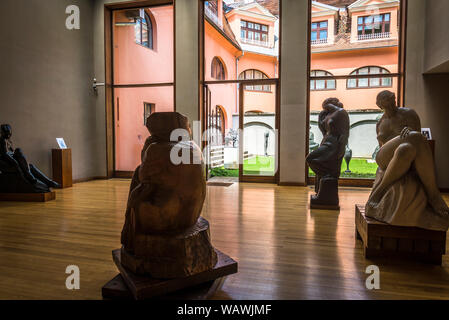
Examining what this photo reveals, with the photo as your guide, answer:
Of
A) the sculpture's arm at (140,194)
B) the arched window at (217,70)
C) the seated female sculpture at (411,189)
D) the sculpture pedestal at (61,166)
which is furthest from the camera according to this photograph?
the arched window at (217,70)

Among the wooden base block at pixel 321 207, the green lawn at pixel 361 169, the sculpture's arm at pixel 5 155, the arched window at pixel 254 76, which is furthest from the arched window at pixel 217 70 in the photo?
the sculpture's arm at pixel 5 155

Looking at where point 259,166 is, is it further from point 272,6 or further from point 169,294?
point 169,294

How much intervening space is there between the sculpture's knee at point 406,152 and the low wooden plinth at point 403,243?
553mm

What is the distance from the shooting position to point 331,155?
14.4 ft

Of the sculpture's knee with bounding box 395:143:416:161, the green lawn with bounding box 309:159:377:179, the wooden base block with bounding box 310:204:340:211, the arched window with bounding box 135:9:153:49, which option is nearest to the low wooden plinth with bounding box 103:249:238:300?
the sculpture's knee with bounding box 395:143:416:161

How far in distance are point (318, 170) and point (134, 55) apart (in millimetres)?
5704

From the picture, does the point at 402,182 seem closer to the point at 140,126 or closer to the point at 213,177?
the point at 213,177

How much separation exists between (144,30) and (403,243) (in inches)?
295

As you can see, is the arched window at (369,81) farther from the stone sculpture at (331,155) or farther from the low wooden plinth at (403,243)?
the low wooden plinth at (403,243)

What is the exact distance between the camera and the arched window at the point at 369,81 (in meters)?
6.36

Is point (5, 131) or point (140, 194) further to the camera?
point (5, 131)

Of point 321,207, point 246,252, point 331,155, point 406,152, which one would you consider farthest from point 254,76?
point 246,252

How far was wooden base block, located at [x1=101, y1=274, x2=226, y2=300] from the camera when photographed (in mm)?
1751
